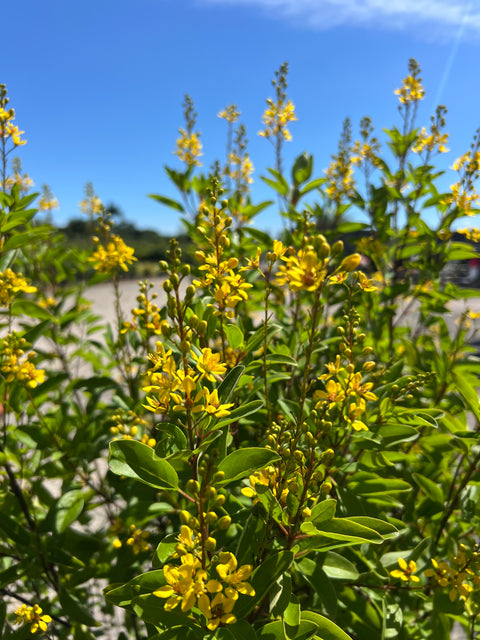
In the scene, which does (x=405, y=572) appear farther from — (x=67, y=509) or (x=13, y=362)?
(x=13, y=362)

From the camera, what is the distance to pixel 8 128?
2.13 metres

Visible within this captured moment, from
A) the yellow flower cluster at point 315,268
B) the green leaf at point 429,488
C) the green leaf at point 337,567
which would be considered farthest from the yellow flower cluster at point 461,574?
the yellow flower cluster at point 315,268

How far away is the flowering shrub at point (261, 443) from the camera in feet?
3.33


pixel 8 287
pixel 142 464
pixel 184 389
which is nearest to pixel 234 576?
pixel 142 464

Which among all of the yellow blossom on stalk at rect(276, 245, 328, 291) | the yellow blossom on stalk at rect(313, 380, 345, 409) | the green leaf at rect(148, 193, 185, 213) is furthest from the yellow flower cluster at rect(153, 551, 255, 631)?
the green leaf at rect(148, 193, 185, 213)

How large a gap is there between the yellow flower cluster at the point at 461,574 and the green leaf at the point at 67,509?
1.46 metres

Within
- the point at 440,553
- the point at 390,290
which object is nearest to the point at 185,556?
the point at 440,553

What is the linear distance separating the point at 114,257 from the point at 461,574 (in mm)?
2230

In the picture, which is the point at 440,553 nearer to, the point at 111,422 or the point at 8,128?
the point at 111,422

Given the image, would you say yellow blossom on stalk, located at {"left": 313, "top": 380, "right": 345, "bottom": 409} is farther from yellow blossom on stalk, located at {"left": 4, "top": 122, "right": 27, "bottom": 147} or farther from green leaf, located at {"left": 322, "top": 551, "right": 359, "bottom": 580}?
yellow blossom on stalk, located at {"left": 4, "top": 122, "right": 27, "bottom": 147}

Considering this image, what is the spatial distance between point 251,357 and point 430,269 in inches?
64.3

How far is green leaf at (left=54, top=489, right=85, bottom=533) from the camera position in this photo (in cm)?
174

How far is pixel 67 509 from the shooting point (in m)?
1.79

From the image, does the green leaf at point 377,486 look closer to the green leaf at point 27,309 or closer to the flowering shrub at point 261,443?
the flowering shrub at point 261,443
